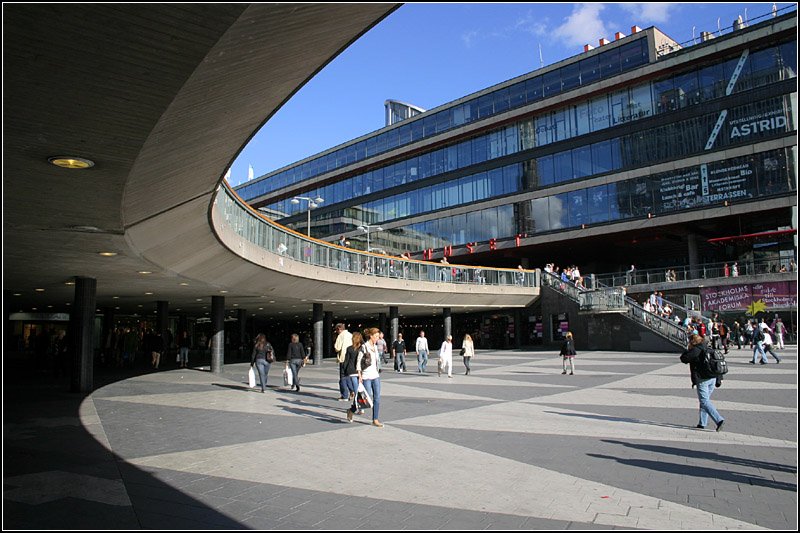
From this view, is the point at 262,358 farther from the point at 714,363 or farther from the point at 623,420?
the point at 714,363

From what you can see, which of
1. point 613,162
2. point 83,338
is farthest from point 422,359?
point 613,162

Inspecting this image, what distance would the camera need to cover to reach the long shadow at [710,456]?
739 cm

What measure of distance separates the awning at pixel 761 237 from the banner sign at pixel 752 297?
5.15 metres

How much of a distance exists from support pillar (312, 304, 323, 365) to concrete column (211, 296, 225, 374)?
5.73 metres

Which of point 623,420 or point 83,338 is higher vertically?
point 83,338

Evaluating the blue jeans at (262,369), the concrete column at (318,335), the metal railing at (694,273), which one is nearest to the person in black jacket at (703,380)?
the blue jeans at (262,369)

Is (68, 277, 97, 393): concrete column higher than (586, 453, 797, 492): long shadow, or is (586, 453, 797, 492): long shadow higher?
(68, 277, 97, 393): concrete column

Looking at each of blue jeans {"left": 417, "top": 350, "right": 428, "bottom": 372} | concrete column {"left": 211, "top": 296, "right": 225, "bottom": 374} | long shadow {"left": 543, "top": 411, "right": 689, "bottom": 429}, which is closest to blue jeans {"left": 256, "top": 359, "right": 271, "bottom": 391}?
long shadow {"left": 543, "top": 411, "right": 689, "bottom": 429}

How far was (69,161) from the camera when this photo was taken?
21.8ft

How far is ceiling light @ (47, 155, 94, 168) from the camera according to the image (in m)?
6.55

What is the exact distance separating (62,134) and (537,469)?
6.77 meters

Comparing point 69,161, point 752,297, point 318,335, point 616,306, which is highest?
point 69,161

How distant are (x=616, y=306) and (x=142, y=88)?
35.0m

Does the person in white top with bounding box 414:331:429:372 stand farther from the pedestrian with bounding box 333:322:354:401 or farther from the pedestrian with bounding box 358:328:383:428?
the pedestrian with bounding box 358:328:383:428
